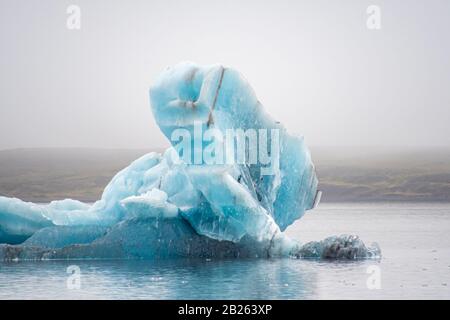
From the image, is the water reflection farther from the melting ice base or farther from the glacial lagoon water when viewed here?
the melting ice base

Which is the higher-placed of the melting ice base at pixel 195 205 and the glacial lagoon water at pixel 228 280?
the melting ice base at pixel 195 205

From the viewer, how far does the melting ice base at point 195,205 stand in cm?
2214

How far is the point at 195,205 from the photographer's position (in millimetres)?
22719

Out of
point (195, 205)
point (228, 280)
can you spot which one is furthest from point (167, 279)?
point (195, 205)

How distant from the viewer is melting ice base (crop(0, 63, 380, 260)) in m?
22.1

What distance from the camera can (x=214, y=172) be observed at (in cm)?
2172

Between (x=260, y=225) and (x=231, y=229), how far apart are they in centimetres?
63

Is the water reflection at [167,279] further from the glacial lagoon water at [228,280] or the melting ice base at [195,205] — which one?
the melting ice base at [195,205]

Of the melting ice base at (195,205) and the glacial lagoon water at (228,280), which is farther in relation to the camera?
the melting ice base at (195,205)

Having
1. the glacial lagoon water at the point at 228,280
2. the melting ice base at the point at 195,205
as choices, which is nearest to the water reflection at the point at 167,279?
the glacial lagoon water at the point at 228,280

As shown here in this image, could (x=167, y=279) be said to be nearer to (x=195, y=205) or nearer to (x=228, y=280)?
(x=228, y=280)

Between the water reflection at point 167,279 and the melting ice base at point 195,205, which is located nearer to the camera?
the water reflection at point 167,279
